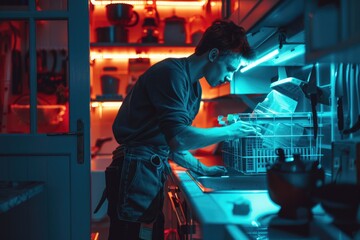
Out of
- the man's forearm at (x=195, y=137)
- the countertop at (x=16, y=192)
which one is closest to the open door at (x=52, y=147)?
the countertop at (x=16, y=192)

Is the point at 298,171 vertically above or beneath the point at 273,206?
above

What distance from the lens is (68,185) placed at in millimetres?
2150

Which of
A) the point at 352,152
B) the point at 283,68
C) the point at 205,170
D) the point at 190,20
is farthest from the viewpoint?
the point at 190,20

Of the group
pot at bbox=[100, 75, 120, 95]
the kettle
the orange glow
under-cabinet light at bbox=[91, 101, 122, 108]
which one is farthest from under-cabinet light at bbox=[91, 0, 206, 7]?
the kettle

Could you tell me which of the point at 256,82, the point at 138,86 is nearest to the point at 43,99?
the point at 138,86

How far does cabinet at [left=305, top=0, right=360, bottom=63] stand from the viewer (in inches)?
34.0

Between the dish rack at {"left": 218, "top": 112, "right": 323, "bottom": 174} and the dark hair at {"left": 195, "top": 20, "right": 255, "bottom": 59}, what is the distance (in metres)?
0.28

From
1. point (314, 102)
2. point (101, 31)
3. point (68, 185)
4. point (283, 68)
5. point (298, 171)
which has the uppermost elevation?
point (101, 31)

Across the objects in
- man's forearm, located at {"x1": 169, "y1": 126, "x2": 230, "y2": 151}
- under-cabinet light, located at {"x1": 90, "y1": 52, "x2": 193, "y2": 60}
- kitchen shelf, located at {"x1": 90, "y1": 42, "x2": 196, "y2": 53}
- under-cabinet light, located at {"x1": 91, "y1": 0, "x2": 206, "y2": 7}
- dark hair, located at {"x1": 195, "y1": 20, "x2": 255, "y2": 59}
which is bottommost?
man's forearm, located at {"x1": 169, "y1": 126, "x2": 230, "y2": 151}

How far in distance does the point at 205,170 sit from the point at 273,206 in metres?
0.68

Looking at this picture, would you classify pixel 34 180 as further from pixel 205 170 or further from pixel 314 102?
pixel 314 102

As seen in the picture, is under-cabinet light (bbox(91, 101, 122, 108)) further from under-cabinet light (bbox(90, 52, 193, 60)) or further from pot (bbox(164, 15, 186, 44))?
pot (bbox(164, 15, 186, 44))

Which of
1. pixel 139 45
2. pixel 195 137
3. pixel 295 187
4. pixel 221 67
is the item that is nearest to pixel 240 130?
pixel 195 137

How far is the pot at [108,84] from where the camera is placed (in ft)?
10.2
